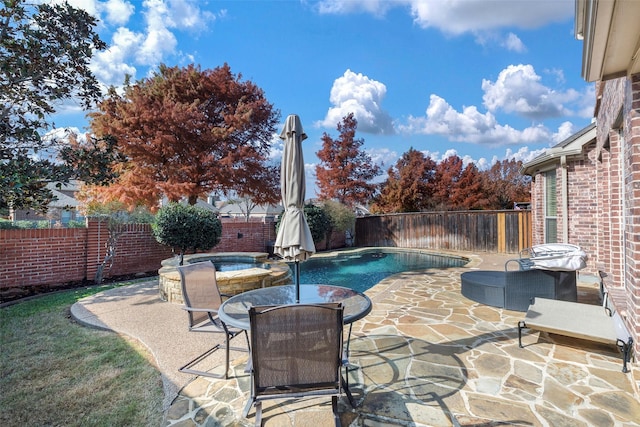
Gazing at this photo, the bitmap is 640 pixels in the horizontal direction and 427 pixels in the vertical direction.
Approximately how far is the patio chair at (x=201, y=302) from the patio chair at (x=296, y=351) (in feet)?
3.87

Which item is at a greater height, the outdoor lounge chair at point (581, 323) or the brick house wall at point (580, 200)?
the brick house wall at point (580, 200)

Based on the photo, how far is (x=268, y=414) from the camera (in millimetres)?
2441

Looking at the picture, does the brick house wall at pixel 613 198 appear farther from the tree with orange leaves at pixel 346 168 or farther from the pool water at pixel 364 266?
the tree with orange leaves at pixel 346 168

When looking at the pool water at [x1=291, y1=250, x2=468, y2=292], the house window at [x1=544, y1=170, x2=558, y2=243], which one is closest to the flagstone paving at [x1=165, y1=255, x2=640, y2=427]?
the pool water at [x1=291, y1=250, x2=468, y2=292]

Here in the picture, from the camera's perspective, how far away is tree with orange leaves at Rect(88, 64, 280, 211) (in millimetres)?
9148

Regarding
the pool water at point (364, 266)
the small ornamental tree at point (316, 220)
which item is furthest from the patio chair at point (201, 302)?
the small ornamental tree at point (316, 220)

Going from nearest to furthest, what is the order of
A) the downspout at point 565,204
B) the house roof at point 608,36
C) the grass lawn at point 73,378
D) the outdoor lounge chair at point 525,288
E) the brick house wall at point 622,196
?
1. the house roof at point 608,36
2. the grass lawn at point 73,378
3. the brick house wall at point 622,196
4. the outdoor lounge chair at point 525,288
5. the downspout at point 565,204

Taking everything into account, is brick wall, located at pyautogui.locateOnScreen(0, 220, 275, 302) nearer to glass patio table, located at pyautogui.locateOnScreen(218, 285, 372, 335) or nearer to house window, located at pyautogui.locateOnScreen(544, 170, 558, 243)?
glass patio table, located at pyautogui.locateOnScreen(218, 285, 372, 335)

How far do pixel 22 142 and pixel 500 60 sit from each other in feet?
49.4

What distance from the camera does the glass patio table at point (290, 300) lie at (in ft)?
8.39

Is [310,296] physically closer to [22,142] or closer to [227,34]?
[22,142]

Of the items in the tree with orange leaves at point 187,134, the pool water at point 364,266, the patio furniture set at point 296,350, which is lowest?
the pool water at point 364,266

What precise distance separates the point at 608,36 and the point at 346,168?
19.0 meters

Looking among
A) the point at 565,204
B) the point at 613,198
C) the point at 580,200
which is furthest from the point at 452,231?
the point at 613,198
